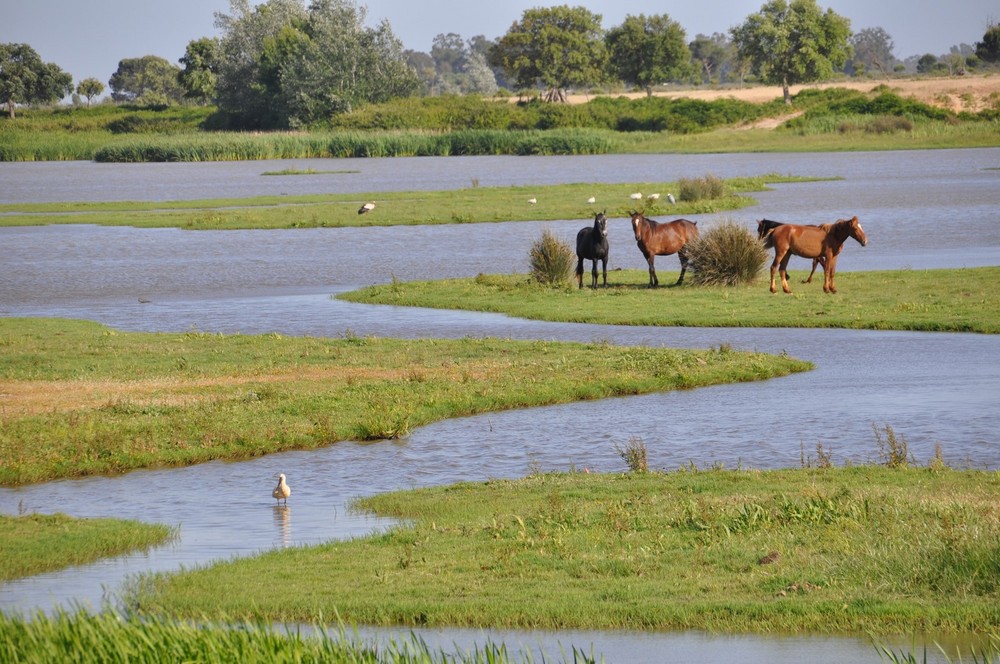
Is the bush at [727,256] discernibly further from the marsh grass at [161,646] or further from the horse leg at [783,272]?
the marsh grass at [161,646]

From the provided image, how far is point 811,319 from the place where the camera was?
79.5ft

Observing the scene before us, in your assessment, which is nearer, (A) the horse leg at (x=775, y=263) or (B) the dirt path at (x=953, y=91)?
(A) the horse leg at (x=775, y=263)

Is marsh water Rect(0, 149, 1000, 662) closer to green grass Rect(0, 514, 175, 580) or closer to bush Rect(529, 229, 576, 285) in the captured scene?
green grass Rect(0, 514, 175, 580)

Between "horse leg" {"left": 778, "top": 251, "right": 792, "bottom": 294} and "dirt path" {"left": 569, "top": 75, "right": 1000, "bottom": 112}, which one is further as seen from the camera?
"dirt path" {"left": 569, "top": 75, "right": 1000, "bottom": 112}

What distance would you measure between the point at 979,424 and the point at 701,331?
8.42m

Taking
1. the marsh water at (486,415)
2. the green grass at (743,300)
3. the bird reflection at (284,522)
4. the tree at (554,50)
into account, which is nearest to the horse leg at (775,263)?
the green grass at (743,300)

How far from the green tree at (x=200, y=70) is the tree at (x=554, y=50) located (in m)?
33.4

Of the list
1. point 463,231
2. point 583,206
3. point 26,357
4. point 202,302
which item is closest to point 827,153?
point 583,206

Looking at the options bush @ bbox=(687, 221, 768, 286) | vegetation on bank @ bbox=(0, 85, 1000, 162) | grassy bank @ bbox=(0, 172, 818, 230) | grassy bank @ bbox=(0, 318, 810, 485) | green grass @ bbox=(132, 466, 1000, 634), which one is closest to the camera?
green grass @ bbox=(132, 466, 1000, 634)

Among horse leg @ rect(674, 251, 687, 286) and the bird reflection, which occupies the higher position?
horse leg @ rect(674, 251, 687, 286)

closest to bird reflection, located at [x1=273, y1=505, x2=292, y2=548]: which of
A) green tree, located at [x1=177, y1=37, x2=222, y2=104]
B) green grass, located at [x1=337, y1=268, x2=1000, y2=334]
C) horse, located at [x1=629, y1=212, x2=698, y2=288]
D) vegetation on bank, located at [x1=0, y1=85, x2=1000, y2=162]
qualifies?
green grass, located at [x1=337, y1=268, x2=1000, y2=334]

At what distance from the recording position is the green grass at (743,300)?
24.0 m

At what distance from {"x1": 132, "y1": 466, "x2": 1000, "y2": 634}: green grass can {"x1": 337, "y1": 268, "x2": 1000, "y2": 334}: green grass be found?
11.5 metres

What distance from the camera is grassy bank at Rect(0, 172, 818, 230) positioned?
49406 millimetres
